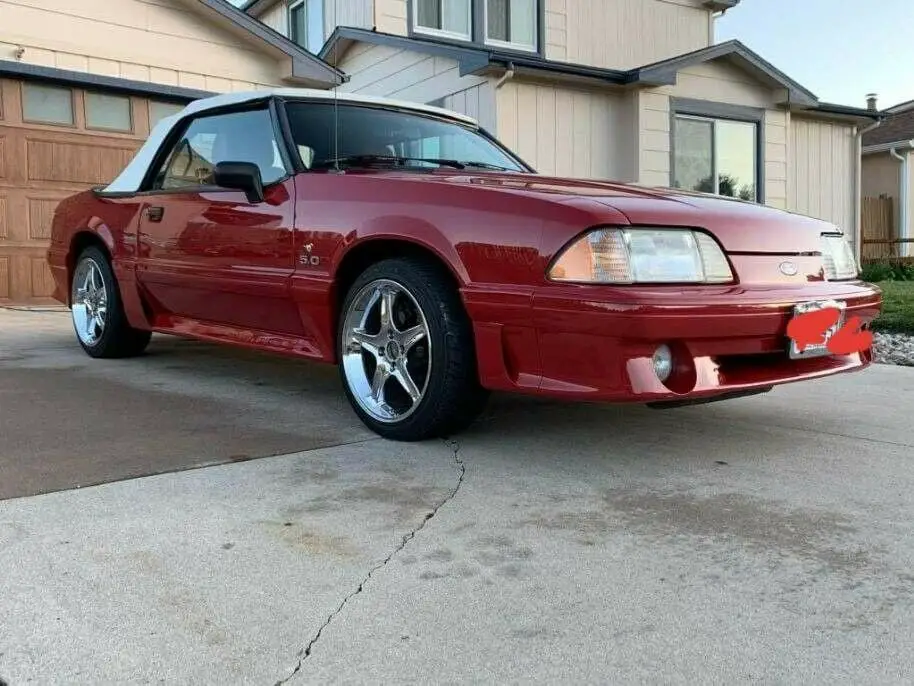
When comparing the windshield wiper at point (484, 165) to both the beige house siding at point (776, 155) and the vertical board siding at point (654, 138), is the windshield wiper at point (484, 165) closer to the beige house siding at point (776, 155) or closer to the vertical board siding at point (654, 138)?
the vertical board siding at point (654, 138)

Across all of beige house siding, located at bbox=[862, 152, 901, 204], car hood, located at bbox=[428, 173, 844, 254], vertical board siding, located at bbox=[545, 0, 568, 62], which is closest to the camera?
car hood, located at bbox=[428, 173, 844, 254]

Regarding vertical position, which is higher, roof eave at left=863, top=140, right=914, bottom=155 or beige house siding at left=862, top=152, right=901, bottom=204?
roof eave at left=863, top=140, right=914, bottom=155

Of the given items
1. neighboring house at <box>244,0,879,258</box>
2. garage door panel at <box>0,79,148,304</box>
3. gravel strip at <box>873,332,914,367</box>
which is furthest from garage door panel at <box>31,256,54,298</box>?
gravel strip at <box>873,332,914,367</box>

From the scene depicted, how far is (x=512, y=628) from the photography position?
1.88m

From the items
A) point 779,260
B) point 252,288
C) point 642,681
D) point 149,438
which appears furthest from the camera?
point 252,288

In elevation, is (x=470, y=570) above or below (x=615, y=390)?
below

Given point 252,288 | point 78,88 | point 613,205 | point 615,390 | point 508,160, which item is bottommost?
point 615,390

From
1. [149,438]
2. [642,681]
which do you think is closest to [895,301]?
[149,438]

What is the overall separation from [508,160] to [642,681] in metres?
3.45

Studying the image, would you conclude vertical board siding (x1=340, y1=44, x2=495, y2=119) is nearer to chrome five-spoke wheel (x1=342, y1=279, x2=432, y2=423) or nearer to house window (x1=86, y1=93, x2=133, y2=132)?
house window (x1=86, y1=93, x2=133, y2=132)

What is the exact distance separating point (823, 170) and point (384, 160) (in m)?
11.0

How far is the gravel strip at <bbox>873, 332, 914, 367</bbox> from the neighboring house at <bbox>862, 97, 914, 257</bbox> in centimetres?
1105

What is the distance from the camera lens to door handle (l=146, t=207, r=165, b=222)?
465cm

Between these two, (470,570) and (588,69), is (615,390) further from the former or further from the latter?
(588,69)
